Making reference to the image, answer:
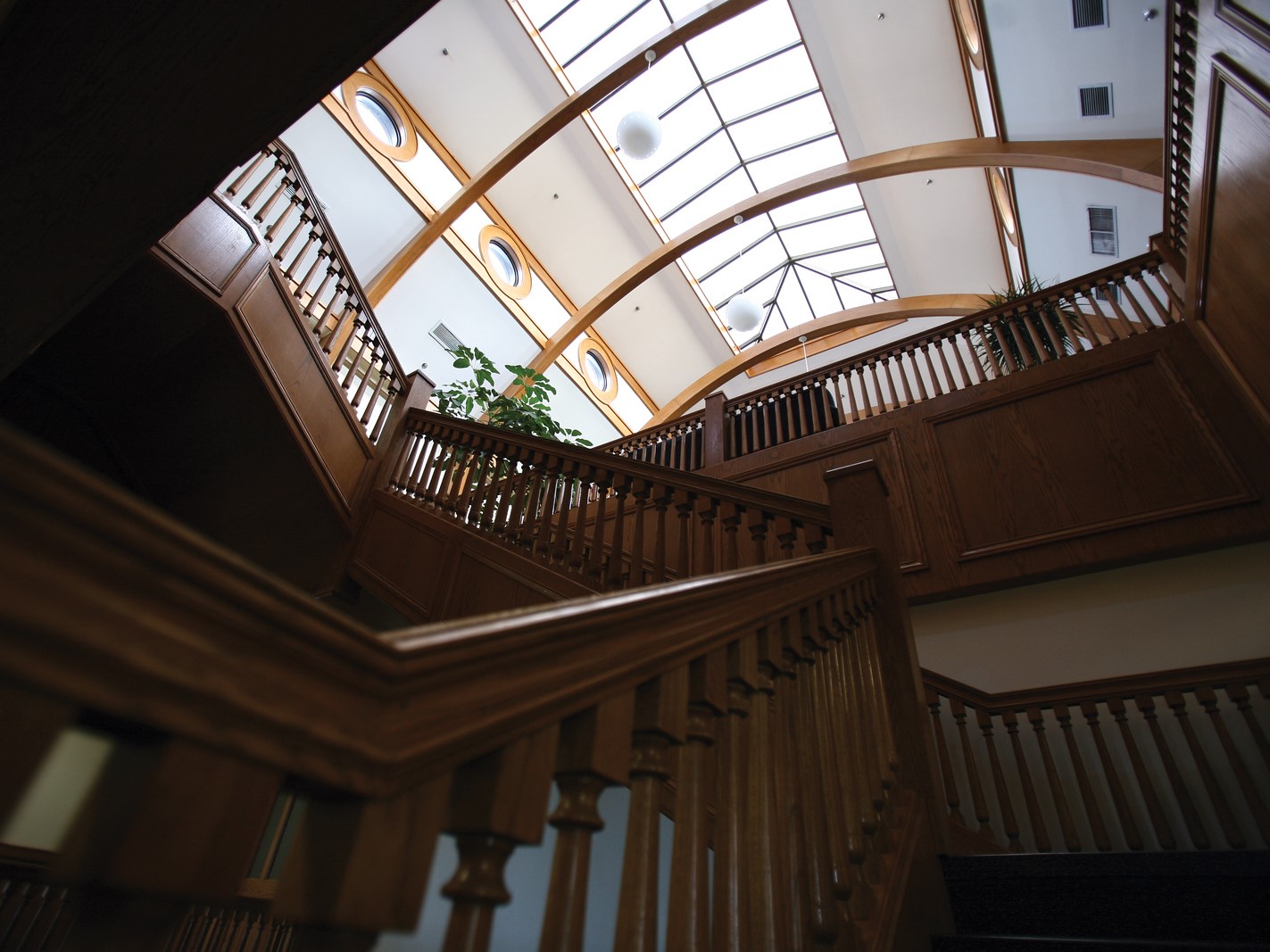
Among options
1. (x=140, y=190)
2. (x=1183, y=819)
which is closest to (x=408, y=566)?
(x=140, y=190)

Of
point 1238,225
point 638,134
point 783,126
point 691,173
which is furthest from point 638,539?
point 691,173

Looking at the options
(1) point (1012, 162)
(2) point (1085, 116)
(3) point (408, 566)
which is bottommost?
(3) point (408, 566)

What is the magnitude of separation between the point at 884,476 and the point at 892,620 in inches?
76.5

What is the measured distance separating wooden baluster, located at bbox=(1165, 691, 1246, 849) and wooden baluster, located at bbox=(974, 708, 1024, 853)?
0.67 metres

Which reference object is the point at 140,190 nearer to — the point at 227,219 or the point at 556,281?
the point at 227,219

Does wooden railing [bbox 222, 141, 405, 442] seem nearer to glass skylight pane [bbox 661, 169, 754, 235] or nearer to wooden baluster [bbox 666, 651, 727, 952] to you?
wooden baluster [bbox 666, 651, 727, 952]

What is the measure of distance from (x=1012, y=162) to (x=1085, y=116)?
877 millimetres

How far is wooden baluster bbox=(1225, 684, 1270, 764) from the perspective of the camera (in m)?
2.51

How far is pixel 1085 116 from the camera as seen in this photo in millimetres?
5316

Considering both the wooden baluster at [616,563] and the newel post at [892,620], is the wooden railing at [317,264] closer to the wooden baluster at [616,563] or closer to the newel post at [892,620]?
the wooden baluster at [616,563]

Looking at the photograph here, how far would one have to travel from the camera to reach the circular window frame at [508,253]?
8.50 m

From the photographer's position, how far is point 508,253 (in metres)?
8.99

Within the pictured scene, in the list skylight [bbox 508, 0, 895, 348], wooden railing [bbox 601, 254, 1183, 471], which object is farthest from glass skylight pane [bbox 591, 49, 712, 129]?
wooden railing [bbox 601, 254, 1183, 471]

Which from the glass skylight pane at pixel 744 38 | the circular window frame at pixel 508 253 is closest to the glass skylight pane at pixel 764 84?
the glass skylight pane at pixel 744 38
